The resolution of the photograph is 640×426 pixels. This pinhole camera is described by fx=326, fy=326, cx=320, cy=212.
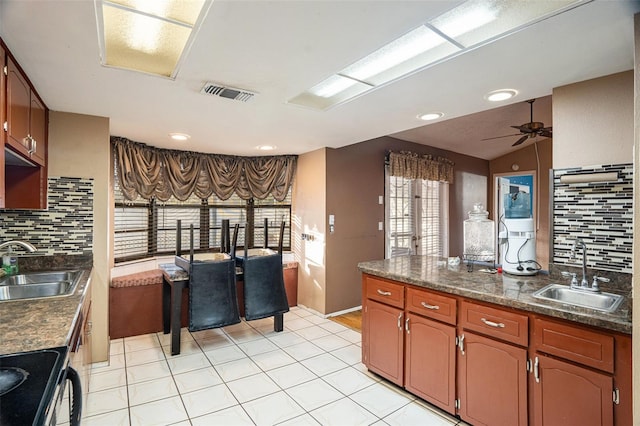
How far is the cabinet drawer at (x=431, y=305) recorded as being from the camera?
205 centimetres

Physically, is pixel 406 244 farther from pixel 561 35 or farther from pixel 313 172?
pixel 561 35

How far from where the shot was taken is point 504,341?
180 cm

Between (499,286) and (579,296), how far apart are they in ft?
1.38

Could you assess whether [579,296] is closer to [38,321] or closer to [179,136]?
[38,321]

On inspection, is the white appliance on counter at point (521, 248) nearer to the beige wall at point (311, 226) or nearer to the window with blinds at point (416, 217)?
the beige wall at point (311, 226)

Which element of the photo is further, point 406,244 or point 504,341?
point 406,244

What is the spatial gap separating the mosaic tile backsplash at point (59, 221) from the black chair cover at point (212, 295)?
0.93m

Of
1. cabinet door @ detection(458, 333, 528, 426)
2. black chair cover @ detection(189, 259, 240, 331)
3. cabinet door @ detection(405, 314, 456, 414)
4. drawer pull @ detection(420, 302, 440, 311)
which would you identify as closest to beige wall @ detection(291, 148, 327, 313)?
black chair cover @ detection(189, 259, 240, 331)

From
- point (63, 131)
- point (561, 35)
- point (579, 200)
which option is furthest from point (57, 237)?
point (579, 200)

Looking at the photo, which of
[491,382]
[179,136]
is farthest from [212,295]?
[491,382]

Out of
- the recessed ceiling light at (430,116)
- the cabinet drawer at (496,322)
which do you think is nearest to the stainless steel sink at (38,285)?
the cabinet drawer at (496,322)

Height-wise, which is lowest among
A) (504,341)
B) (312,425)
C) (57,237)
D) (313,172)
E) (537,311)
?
(312,425)

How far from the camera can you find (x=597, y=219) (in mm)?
1981

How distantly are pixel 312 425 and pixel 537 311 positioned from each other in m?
1.48
